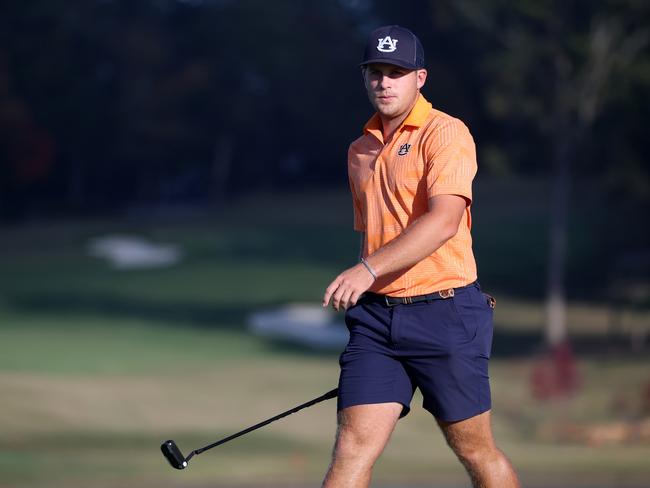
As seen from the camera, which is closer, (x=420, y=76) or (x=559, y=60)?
(x=420, y=76)

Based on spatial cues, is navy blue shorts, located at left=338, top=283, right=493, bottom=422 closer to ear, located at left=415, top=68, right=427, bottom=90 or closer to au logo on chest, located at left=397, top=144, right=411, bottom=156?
au logo on chest, located at left=397, top=144, right=411, bottom=156

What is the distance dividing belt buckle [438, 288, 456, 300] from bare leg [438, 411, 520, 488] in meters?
0.49

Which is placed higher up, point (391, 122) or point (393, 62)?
point (393, 62)

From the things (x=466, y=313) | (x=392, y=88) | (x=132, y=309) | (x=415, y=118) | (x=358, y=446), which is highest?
(x=132, y=309)

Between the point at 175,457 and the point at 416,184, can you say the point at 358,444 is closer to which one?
the point at 175,457

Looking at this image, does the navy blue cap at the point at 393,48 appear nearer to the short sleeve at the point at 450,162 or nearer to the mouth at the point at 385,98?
the mouth at the point at 385,98

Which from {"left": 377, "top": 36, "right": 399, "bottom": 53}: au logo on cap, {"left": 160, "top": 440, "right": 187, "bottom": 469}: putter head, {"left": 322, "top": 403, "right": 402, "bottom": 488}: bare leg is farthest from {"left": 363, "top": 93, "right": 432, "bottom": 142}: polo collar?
{"left": 160, "top": 440, "right": 187, "bottom": 469}: putter head

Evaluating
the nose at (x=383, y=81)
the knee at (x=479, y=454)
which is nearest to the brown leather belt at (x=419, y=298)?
the knee at (x=479, y=454)

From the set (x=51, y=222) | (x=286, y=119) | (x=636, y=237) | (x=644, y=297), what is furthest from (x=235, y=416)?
(x=286, y=119)

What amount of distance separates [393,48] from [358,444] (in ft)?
5.07

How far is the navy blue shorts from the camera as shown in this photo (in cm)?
540

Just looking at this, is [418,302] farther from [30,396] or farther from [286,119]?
[286,119]

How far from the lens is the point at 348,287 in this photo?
4.97 m

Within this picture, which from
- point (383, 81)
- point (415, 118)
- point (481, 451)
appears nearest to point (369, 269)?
point (415, 118)
